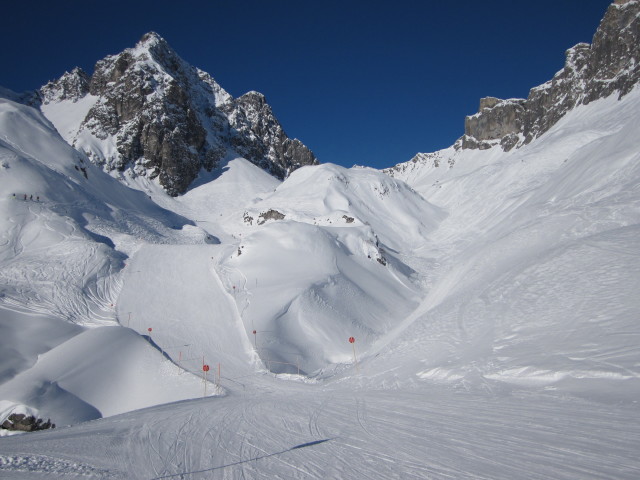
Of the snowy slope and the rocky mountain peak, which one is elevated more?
the rocky mountain peak

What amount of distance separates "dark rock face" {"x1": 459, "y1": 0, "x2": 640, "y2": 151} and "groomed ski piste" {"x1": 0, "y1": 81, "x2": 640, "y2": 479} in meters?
53.4

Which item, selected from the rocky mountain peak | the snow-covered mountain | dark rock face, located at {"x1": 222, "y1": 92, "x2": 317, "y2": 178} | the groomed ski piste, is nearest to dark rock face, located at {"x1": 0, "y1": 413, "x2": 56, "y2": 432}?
the groomed ski piste

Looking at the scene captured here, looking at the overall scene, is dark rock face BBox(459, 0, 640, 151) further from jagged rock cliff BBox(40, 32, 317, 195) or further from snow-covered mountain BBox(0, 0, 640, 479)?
jagged rock cliff BBox(40, 32, 317, 195)

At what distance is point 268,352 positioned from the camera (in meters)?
16.4

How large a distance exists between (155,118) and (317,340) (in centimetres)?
6589

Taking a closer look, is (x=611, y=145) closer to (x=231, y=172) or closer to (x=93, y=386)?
(x=93, y=386)

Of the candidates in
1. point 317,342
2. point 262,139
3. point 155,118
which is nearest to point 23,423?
point 317,342

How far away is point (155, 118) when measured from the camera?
225ft

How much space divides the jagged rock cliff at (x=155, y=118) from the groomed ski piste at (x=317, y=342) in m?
26.7

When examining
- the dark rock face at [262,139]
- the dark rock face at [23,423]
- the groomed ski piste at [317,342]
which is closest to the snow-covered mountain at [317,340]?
the groomed ski piste at [317,342]

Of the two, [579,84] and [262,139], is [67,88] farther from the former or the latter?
[579,84]

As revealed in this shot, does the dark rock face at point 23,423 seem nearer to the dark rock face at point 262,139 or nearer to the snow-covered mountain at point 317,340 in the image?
the snow-covered mountain at point 317,340

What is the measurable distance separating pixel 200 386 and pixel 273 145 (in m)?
94.1

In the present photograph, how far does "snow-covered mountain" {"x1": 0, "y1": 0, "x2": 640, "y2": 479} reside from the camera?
4.82 metres
